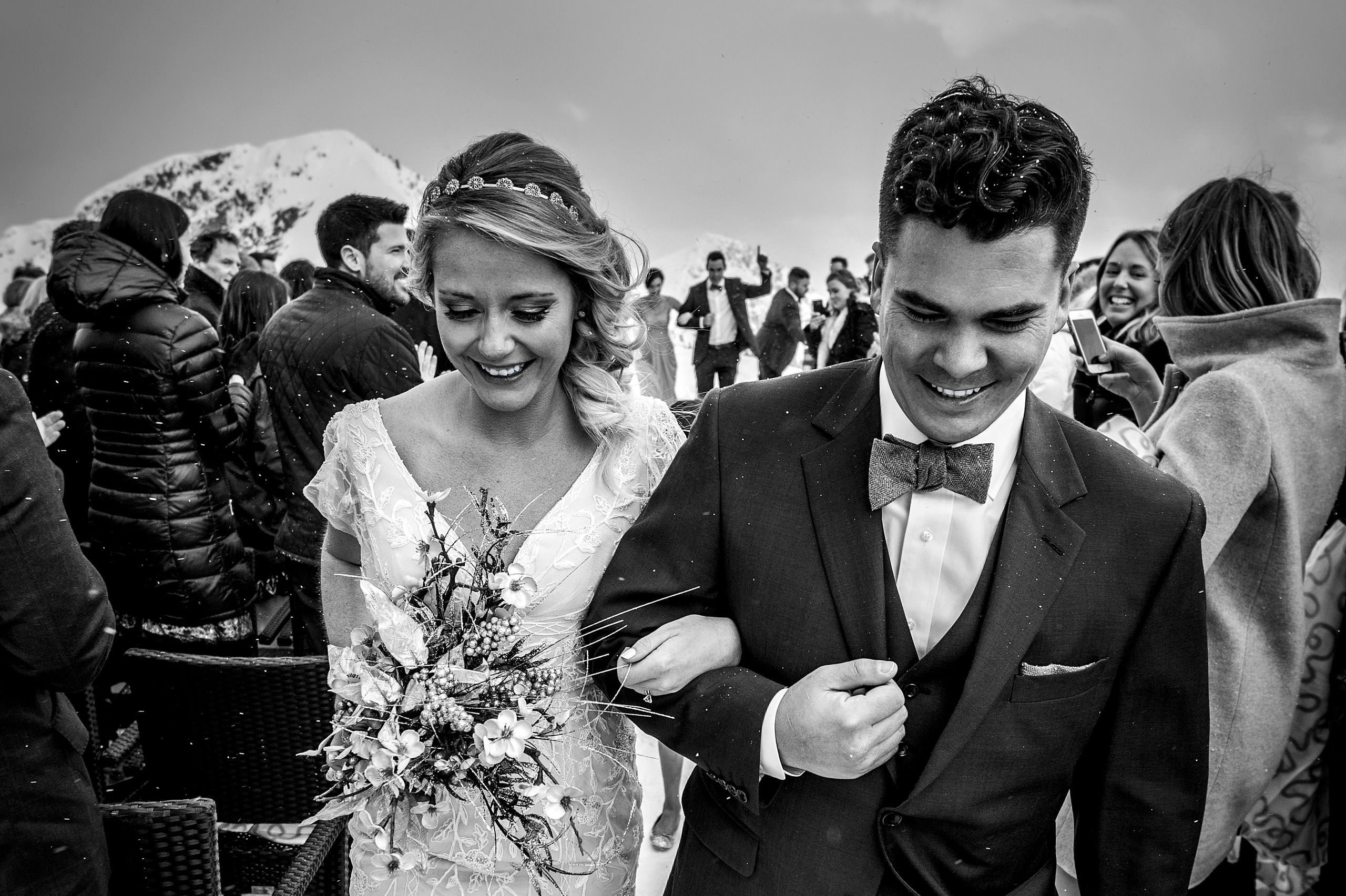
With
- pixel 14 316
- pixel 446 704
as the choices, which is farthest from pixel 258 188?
pixel 446 704

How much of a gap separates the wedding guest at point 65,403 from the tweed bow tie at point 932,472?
11.7 ft

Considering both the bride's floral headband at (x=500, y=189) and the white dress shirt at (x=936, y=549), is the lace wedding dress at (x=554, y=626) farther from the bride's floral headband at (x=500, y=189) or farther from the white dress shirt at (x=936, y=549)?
the white dress shirt at (x=936, y=549)

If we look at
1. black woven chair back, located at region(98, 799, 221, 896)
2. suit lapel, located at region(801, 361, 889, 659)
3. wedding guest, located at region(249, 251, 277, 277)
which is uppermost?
wedding guest, located at region(249, 251, 277, 277)

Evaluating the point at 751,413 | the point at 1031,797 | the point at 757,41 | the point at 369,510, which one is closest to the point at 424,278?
the point at 369,510

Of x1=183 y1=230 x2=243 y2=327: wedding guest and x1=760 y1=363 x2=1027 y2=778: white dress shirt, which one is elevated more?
x1=183 y1=230 x2=243 y2=327: wedding guest

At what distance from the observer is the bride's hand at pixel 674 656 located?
1202 mm

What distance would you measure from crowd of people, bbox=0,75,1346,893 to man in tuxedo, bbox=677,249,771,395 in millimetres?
5905

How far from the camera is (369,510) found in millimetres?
1743

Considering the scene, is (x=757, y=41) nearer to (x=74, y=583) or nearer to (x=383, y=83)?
(x=383, y=83)

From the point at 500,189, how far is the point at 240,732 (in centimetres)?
132

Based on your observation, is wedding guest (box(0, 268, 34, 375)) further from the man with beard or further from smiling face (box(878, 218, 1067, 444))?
smiling face (box(878, 218, 1067, 444))

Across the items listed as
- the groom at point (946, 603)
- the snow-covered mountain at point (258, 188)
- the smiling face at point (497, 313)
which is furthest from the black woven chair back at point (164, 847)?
the snow-covered mountain at point (258, 188)

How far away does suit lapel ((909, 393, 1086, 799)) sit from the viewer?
3.71 ft

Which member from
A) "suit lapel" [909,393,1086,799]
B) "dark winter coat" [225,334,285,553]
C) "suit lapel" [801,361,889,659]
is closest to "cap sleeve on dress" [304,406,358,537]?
"suit lapel" [801,361,889,659]
